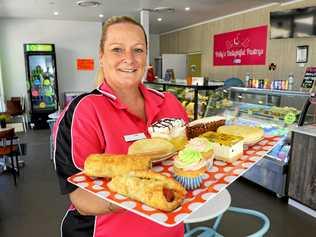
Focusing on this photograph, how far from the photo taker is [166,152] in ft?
3.50

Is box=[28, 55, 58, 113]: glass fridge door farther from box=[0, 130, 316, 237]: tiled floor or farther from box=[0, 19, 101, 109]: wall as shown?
box=[0, 130, 316, 237]: tiled floor

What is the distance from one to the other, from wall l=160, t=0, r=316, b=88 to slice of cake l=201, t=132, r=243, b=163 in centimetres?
573

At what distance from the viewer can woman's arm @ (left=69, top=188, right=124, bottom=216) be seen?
2.75 feet

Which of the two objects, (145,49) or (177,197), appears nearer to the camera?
(177,197)

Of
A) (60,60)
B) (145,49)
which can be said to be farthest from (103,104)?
(60,60)

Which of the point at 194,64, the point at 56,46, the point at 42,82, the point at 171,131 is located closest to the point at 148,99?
the point at 171,131

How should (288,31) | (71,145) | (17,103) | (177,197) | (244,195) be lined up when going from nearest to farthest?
(177,197)
(71,145)
(244,195)
(288,31)
(17,103)

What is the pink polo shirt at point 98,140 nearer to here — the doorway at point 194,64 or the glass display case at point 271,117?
the glass display case at point 271,117

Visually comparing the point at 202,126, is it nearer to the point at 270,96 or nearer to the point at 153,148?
the point at 153,148

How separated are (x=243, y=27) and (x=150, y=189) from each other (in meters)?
7.75

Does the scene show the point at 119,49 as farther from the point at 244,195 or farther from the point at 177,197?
the point at 244,195

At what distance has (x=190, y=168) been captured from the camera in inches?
36.2

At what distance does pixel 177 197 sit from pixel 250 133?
0.72m

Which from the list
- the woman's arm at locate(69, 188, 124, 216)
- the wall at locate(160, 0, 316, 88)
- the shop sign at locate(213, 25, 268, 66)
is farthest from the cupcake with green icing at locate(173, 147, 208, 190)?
the shop sign at locate(213, 25, 268, 66)
